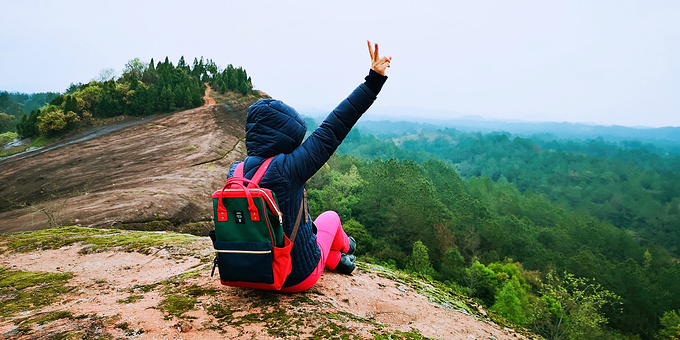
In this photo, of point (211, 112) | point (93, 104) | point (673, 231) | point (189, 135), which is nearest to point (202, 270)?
point (189, 135)

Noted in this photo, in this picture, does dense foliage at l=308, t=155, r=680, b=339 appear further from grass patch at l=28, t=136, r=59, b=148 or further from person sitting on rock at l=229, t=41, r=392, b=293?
grass patch at l=28, t=136, r=59, b=148

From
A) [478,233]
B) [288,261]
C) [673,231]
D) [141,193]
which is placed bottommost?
[673,231]

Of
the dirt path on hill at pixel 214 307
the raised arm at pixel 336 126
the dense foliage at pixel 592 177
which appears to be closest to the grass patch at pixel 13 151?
the dirt path on hill at pixel 214 307

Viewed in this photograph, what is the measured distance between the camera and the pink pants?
9.75 feet

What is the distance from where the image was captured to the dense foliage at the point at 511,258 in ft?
49.0

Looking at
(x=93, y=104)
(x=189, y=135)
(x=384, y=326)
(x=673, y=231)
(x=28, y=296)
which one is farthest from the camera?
(x=673, y=231)

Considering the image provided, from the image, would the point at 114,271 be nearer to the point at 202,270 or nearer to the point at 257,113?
the point at 202,270

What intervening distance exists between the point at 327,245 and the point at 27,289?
3.33 meters

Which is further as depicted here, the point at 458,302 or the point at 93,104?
the point at 93,104

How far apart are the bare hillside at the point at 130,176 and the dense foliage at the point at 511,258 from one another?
371 inches

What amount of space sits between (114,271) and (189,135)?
19.8m

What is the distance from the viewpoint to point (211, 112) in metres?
26.1

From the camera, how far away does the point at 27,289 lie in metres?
3.38

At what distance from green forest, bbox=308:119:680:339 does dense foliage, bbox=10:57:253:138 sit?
47.5ft
